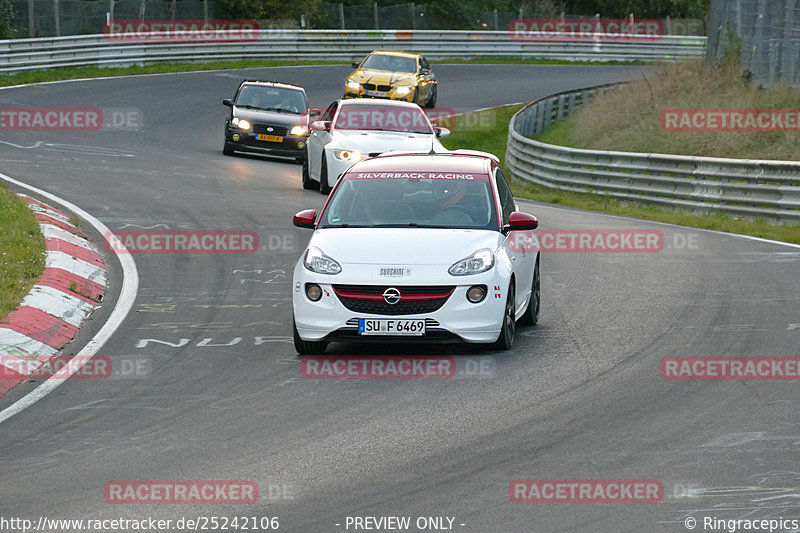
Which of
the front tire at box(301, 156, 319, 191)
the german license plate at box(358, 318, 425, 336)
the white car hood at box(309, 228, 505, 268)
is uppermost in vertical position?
the white car hood at box(309, 228, 505, 268)

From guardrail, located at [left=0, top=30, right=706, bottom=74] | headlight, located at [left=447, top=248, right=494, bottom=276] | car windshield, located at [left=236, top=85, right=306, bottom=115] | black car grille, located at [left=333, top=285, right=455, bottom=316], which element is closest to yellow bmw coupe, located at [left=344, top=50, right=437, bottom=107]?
car windshield, located at [left=236, top=85, right=306, bottom=115]

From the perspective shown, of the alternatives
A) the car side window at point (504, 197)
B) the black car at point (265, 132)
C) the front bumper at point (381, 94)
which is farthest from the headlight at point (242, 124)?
the car side window at point (504, 197)

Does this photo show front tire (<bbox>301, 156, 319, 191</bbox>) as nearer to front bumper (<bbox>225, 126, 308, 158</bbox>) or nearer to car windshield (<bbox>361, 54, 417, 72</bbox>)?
front bumper (<bbox>225, 126, 308, 158</bbox>)

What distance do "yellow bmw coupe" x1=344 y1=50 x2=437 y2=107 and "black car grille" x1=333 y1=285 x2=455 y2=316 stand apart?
26.4 metres

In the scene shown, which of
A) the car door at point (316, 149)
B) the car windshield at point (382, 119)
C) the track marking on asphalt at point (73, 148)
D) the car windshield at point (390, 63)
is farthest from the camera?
the car windshield at point (390, 63)

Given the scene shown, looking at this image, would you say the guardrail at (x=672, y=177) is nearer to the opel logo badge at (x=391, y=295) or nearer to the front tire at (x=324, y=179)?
the front tire at (x=324, y=179)

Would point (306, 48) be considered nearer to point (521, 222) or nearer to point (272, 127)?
point (272, 127)

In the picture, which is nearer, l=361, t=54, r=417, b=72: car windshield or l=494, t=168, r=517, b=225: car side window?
l=494, t=168, r=517, b=225: car side window

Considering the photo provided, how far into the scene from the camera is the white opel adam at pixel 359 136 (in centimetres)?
2131

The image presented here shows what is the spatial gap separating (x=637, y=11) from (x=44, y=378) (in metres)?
67.8

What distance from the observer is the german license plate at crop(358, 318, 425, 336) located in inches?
391

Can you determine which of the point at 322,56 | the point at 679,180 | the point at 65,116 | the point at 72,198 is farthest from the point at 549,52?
the point at 72,198

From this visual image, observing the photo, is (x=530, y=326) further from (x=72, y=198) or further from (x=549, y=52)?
(x=549, y=52)

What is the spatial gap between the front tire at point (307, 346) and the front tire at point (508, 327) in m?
1.37
